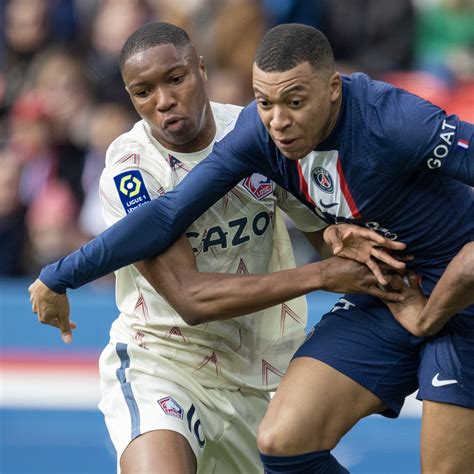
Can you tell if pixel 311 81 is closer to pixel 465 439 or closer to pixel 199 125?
pixel 199 125

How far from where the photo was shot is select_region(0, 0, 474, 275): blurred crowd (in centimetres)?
771

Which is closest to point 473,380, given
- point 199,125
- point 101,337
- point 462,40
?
point 199,125

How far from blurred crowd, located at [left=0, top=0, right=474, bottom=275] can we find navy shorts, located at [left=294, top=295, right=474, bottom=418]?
136 inches

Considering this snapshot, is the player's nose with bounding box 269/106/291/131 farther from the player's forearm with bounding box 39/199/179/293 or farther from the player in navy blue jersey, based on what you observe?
the player's forearm with bounding box 39/199/179/293

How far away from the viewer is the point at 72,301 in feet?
23.7

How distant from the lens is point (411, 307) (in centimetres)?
407

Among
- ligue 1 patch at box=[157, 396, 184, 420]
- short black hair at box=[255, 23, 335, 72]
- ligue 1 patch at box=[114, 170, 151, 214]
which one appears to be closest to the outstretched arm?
ligue 1 patch at box=[114, 170, 151, 214]

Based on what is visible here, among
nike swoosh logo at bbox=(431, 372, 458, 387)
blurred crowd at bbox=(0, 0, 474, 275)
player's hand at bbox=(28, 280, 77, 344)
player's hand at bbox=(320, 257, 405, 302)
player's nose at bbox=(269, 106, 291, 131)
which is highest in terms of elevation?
blurred crowd at bbox=(0, 0, 474, 275)

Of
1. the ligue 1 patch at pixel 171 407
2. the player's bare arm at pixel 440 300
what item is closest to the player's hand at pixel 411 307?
the player's bare arm at pixel 440 300

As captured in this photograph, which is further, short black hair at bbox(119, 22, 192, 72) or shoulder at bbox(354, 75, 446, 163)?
short black hair at bbox(119, 22, 192, 72)

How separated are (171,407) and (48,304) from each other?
0.56m

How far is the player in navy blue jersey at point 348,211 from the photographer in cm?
384

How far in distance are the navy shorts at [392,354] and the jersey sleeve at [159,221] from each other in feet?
1.94

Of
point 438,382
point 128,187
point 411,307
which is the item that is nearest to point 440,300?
point 411,307
